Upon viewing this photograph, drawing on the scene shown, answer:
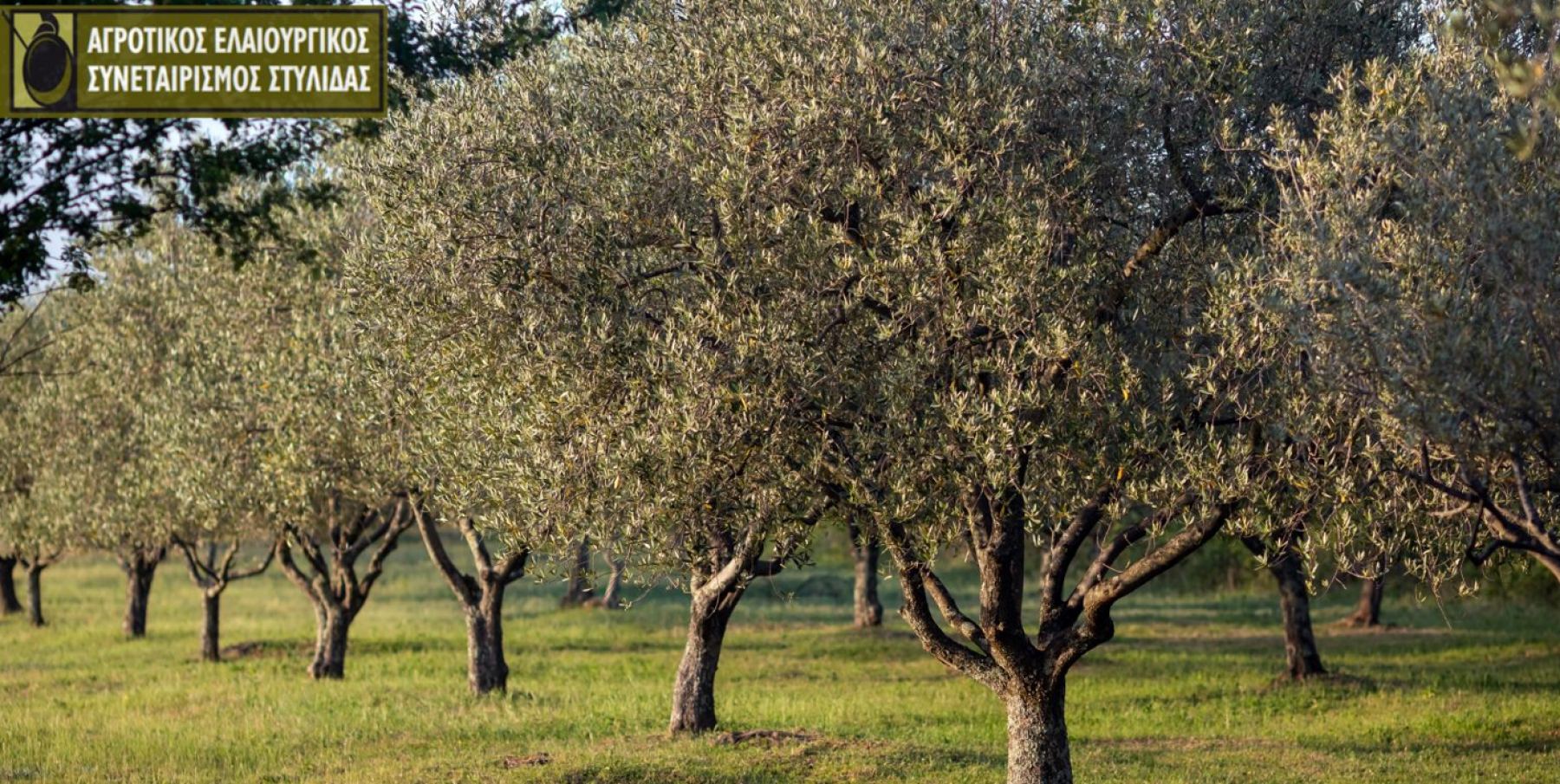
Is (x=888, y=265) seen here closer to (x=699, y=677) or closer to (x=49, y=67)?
(x=699, y=677)

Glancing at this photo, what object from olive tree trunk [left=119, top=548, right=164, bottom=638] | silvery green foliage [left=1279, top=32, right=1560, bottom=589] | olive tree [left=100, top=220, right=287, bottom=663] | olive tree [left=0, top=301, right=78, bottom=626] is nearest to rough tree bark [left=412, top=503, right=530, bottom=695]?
olive tree [left=100, top=220, right=287, bottom=663]

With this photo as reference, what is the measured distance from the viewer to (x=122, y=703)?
108 ft

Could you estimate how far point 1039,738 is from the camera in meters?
17.7

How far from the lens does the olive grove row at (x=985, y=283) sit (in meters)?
13.2

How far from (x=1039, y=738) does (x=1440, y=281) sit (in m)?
7.61

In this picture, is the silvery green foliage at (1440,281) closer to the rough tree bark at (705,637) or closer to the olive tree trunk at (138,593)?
the rough tree bark at (705,637)

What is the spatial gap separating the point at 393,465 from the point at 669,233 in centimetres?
1360

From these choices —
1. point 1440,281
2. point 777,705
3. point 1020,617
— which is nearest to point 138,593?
point 777,705

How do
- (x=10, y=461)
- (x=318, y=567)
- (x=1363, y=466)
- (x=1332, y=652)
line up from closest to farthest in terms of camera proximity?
(x=1363, y=466)
(x=318, y=567)
(x=1332, y=652)
(x=10, y=461)

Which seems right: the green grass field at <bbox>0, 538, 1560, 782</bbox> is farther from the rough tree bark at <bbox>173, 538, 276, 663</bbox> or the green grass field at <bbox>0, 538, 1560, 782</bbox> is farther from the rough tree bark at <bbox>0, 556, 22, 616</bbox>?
the rough tree bark at <bbox>0, 556, 22, 616</bbox>

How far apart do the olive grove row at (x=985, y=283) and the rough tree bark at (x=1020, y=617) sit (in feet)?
0.20

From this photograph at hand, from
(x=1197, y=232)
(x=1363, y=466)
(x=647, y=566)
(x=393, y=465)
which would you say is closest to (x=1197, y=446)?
(x=1363, y=466)

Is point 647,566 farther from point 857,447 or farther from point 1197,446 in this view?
point 1197,446

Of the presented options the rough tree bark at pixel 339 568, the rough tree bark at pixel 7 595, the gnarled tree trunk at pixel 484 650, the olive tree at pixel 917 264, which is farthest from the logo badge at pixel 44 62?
the rough tree bark at pixel 7 595
